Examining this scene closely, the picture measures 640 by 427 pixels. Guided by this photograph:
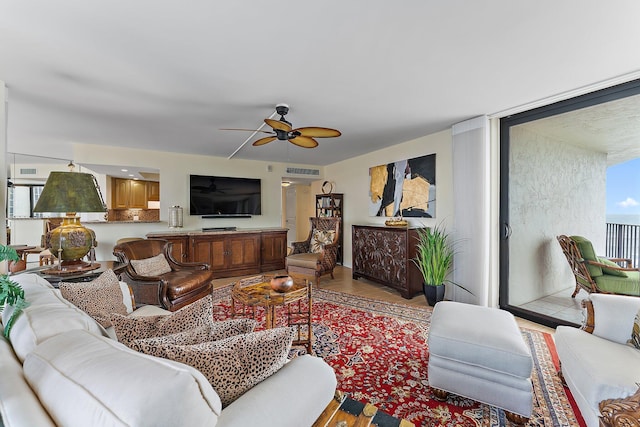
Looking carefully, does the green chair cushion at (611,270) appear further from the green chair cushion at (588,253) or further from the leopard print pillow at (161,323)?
the leopard print pillow at (161,323)

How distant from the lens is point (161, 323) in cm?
109

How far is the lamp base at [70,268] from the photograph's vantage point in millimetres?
2043

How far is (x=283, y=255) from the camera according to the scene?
218 inches

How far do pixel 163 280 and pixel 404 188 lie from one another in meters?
3.53

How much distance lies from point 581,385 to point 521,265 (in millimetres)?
2134

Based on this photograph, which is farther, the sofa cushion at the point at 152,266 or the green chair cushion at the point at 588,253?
the sofa cushion at the point at 152,266

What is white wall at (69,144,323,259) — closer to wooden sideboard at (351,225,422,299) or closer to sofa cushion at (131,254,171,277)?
sofa cushion at (131,254,171,277)

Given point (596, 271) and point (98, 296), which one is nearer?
point (98, 296)

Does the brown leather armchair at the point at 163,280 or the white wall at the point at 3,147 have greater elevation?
the white wall at the point at 3,147

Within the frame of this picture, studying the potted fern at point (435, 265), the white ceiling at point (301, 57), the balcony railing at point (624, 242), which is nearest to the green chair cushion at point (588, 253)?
the balcony railing at point (624, 242)

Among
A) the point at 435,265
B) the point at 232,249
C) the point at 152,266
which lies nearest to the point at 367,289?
the point at 435,265

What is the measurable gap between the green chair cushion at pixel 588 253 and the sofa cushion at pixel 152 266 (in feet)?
14.8

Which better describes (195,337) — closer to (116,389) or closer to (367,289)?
(116,389)

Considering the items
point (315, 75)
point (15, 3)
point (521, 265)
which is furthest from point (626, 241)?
point (15, 3)
